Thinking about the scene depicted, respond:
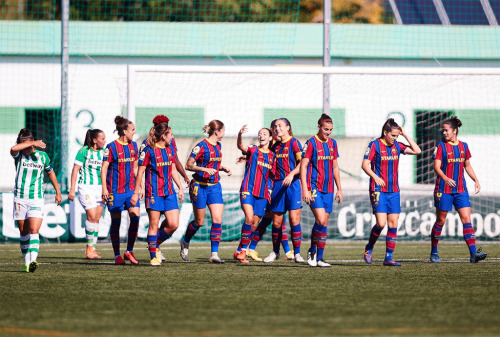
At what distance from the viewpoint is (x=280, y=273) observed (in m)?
10.1

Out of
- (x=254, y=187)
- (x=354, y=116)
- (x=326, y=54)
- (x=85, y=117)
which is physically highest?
(x=326, y=54)

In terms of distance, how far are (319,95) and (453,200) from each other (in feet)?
36.1

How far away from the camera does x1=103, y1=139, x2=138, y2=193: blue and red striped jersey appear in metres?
11.7

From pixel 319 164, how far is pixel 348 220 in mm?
6422

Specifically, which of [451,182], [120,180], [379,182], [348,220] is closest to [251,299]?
[379,182]

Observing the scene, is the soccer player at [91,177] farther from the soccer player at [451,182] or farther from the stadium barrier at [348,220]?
the soccer player at [451,182]

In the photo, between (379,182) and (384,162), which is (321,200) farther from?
(384,162)

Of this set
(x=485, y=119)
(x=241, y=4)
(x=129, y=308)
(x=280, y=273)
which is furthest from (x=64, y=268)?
(x=241, y=4)

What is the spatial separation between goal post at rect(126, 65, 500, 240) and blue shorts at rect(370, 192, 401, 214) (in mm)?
4505

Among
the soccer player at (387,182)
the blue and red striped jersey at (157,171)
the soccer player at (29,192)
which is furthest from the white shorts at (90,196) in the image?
the soccer player at (387,182)

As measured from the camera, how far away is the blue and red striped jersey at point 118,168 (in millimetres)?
11727

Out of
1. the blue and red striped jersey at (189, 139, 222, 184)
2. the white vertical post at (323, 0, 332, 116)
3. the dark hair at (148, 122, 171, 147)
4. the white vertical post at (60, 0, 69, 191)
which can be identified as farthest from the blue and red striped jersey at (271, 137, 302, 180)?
the white vertical post at (60, 0, 69, 191)

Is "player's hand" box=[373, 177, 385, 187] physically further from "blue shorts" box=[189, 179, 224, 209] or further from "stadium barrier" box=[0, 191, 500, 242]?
A: "stadium barrier" box=[0, 191, 500, 242]

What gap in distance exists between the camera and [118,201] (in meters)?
11.7
